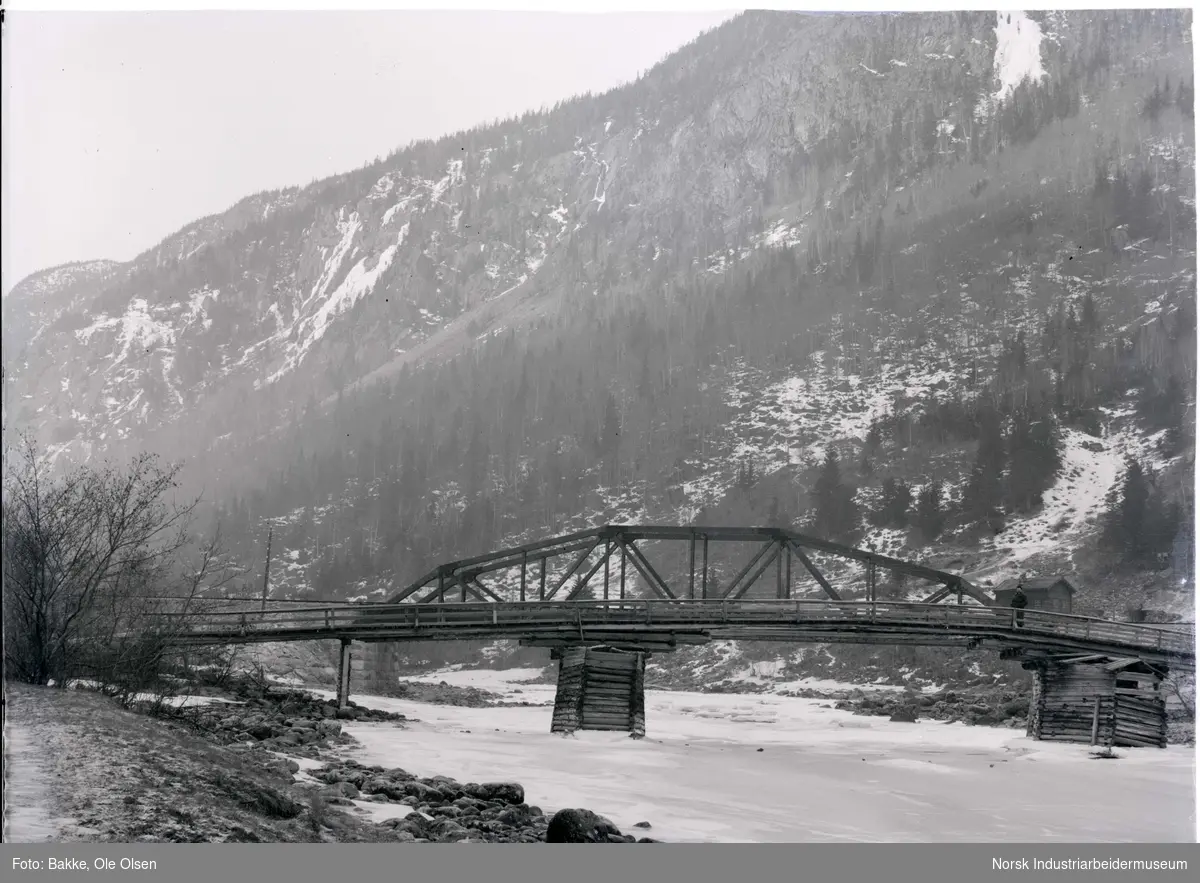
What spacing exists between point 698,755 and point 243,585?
2421cm

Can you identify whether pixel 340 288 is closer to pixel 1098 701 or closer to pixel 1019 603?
pixel 1019 603

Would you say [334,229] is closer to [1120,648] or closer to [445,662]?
[445,662]

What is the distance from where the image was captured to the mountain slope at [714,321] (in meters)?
44.9

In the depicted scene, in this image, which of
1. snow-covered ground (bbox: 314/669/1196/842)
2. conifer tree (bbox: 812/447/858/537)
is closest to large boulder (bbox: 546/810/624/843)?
snow-covered ground (bbox: 314/669/1196/842)

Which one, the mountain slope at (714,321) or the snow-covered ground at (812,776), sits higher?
the mountain slope at (714,321)

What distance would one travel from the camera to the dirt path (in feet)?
57.2

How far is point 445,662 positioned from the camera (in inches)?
2045

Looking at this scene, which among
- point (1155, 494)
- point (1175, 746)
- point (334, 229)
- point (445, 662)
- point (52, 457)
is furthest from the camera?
point (334, 229)

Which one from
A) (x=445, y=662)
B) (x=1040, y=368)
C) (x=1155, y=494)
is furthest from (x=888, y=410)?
(x=445, y=662)

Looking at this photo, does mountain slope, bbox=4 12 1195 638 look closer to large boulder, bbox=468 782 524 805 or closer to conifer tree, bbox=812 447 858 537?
conifer tree, bbox=812 447 858 537

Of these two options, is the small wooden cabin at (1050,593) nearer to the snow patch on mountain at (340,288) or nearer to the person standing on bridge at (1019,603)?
the person standing on bridge at (1019,603)

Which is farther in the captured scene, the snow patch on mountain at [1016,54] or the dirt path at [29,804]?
the snow patch on mountain at [1016,54]

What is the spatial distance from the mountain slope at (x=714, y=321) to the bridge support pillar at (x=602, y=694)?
16538 millimetres

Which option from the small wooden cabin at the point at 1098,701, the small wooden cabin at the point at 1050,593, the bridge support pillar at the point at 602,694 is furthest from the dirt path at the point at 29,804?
the small wooden cabin at the point at 1050,593
